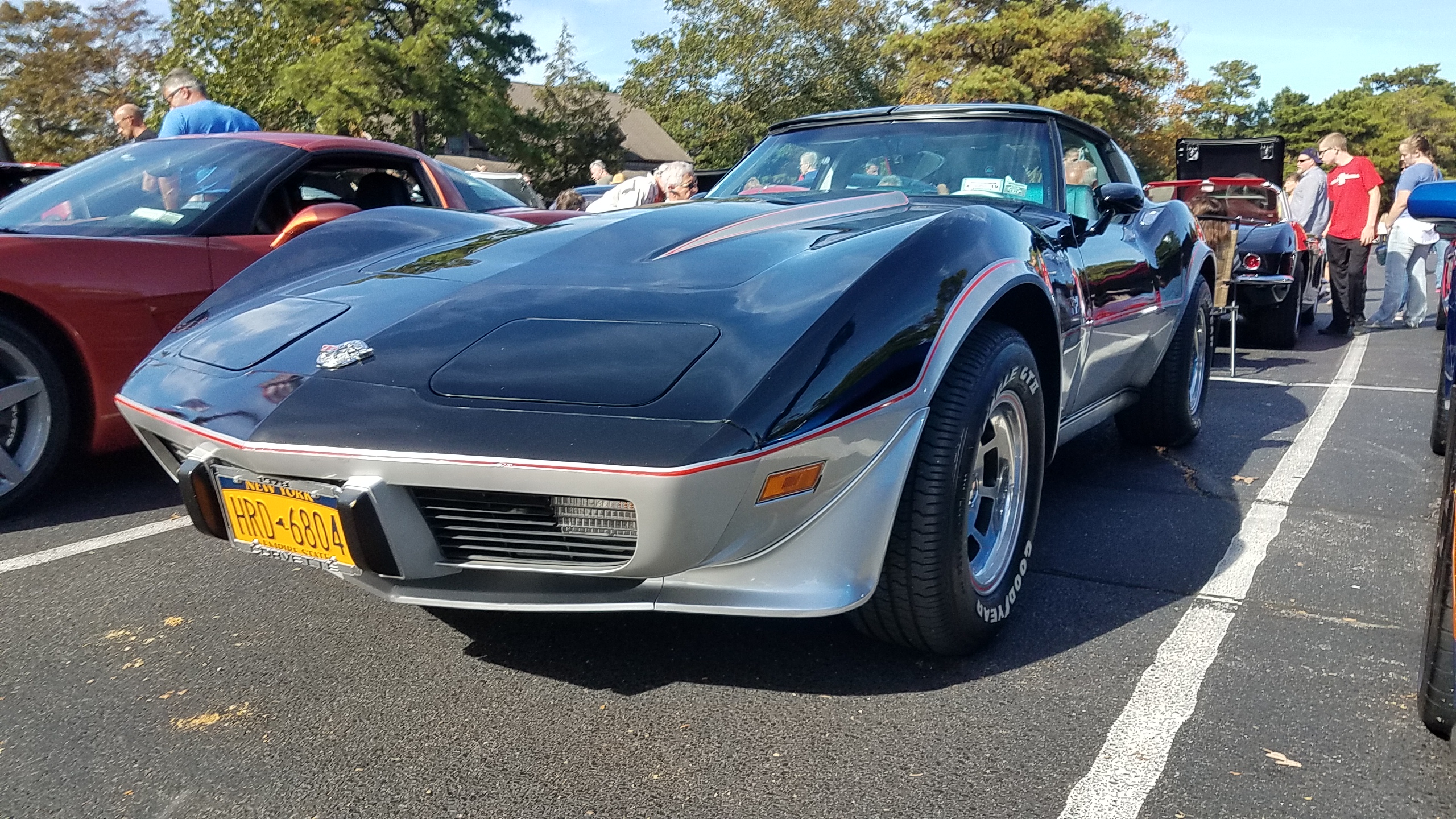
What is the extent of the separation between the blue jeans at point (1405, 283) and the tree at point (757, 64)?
3683cm

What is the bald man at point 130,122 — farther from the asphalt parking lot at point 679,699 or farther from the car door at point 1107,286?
the car door at point 1107,286

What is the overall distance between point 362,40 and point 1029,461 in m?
27.6

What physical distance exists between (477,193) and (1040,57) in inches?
1559

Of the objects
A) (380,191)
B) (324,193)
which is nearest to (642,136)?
(380,191)

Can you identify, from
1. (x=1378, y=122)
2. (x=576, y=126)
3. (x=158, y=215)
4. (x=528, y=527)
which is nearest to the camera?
(x=528, y=527)

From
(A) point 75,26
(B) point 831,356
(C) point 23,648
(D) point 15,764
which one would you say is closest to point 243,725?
(D) point 15,764

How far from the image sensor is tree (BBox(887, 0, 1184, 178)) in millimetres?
40750

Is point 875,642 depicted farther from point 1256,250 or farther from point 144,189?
point 1256,250

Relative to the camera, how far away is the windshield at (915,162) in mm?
3572

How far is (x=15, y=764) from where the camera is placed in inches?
81.1

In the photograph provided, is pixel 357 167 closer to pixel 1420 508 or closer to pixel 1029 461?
pixel 1029 461

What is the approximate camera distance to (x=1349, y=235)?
10141mm

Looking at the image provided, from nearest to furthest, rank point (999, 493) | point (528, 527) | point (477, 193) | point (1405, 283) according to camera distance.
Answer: point (528, 527)
point (999, 493)
point (477, 193)
point (1405, 283)

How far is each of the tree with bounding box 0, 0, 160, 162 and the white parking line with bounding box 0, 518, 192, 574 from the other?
3423 cm
